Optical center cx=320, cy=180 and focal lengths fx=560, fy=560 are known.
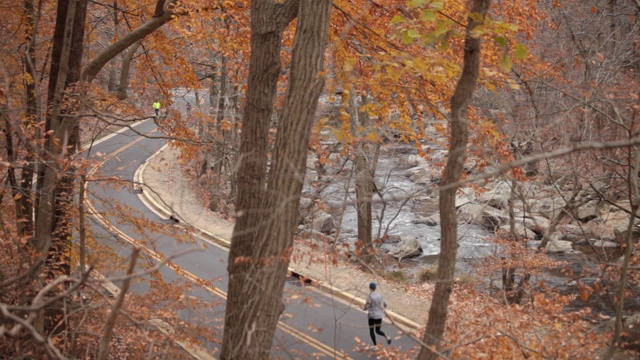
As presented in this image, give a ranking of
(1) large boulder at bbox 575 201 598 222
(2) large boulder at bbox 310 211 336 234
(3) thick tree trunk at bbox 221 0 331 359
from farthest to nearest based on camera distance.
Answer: (2) large boulder at bbox 310 211 336 234
(1) large boulder at bbox 575 201 598 222
(3) thick tree trunk at bbox 221 0 331 359

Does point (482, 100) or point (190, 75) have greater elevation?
point (482, 100)

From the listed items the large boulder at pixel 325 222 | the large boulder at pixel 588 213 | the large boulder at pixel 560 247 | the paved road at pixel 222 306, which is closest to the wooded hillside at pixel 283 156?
the paved road at pixel 222 306

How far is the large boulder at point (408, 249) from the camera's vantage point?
71.6ft

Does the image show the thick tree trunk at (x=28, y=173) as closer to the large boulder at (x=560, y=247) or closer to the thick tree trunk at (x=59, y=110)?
the thick tree trunk at (x=59, y=110)

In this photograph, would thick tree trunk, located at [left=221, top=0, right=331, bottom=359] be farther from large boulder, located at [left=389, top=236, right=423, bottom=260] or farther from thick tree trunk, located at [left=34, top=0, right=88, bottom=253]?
large boulder, located at [left=389, top=236, right=423, bottom=260]

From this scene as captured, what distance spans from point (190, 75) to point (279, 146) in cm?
690

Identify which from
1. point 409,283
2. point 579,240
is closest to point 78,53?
point 409,283

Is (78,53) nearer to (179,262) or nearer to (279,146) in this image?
(279,146)

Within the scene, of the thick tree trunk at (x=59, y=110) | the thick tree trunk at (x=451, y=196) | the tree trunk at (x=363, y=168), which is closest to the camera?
the thick tree trunk at (x=451, y=196)

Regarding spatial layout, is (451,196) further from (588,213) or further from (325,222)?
(325,222)

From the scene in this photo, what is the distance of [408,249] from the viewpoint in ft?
71.9

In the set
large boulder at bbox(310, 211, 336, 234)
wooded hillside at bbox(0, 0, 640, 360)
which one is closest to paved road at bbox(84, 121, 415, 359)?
wooded hillside at bbox(0, 0, 640, 360)

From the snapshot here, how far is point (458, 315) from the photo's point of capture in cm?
1033

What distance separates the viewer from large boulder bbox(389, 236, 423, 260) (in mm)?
21809
